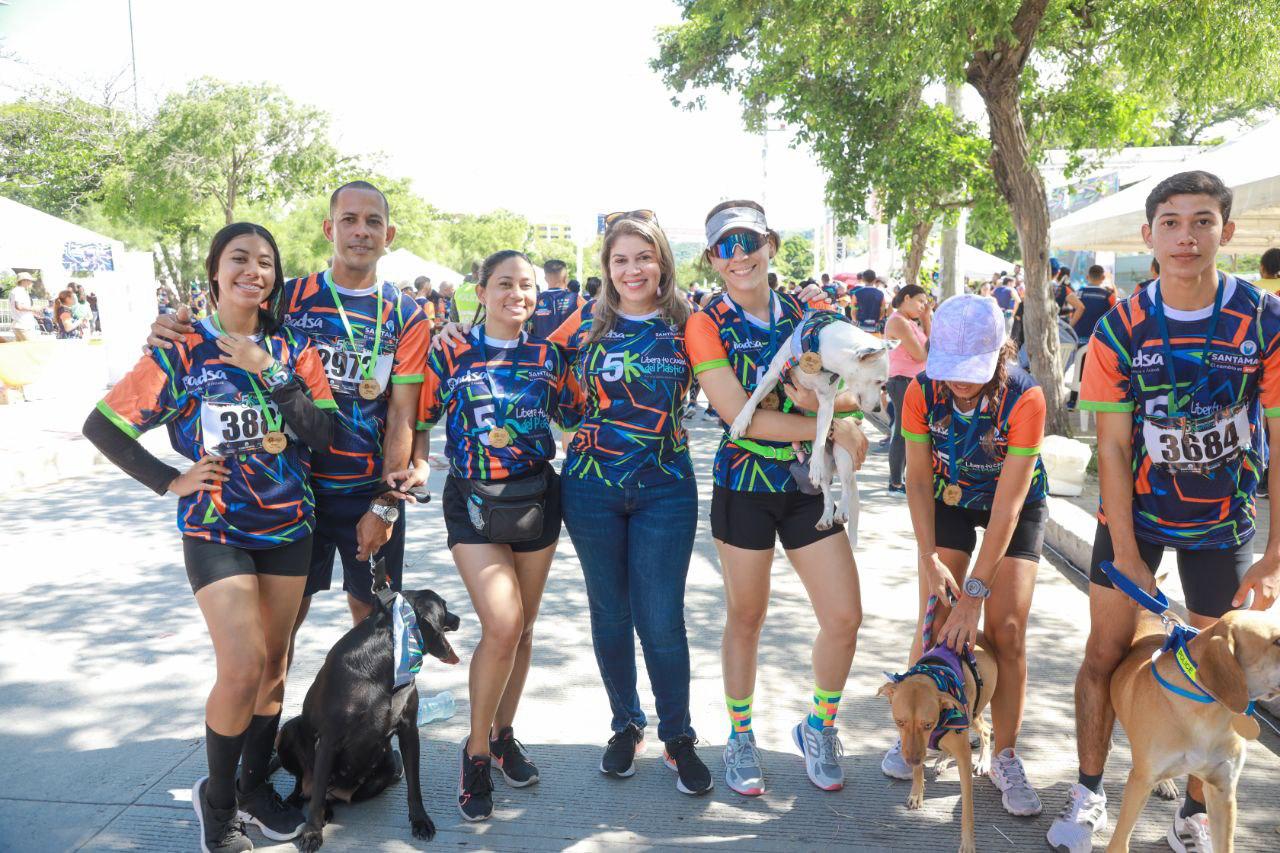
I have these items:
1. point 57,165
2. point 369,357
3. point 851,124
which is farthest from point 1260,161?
point 57,165

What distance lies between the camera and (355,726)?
3.20 m

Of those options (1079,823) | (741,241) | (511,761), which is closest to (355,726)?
(511,761)

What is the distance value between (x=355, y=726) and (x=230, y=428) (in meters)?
1.08

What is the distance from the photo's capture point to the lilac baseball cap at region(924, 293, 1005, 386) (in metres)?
3.28

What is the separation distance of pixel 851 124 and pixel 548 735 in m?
12.7

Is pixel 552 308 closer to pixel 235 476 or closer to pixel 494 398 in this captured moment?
pixel 494 398

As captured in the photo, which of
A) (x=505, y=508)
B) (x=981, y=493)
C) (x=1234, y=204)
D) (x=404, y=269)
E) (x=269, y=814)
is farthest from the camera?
(x=404, y=269)

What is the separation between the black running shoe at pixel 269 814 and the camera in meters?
3.29

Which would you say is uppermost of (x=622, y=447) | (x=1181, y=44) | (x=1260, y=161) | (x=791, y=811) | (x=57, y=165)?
(x=57, y=165)

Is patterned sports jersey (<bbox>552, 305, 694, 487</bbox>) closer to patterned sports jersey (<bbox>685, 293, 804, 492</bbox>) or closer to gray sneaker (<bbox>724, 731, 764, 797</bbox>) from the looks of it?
patterned sports jersey (<bbox>685, 293, 804, 492</bbox>)

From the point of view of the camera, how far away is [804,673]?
4773 mm

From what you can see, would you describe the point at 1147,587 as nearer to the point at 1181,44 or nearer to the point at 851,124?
the point at 1181,44

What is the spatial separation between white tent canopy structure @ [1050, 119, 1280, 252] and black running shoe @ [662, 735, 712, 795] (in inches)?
160

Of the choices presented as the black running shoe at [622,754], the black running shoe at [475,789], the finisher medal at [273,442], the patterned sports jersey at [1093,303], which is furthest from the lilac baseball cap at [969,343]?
the patterned sports jersey at [1093,303]
